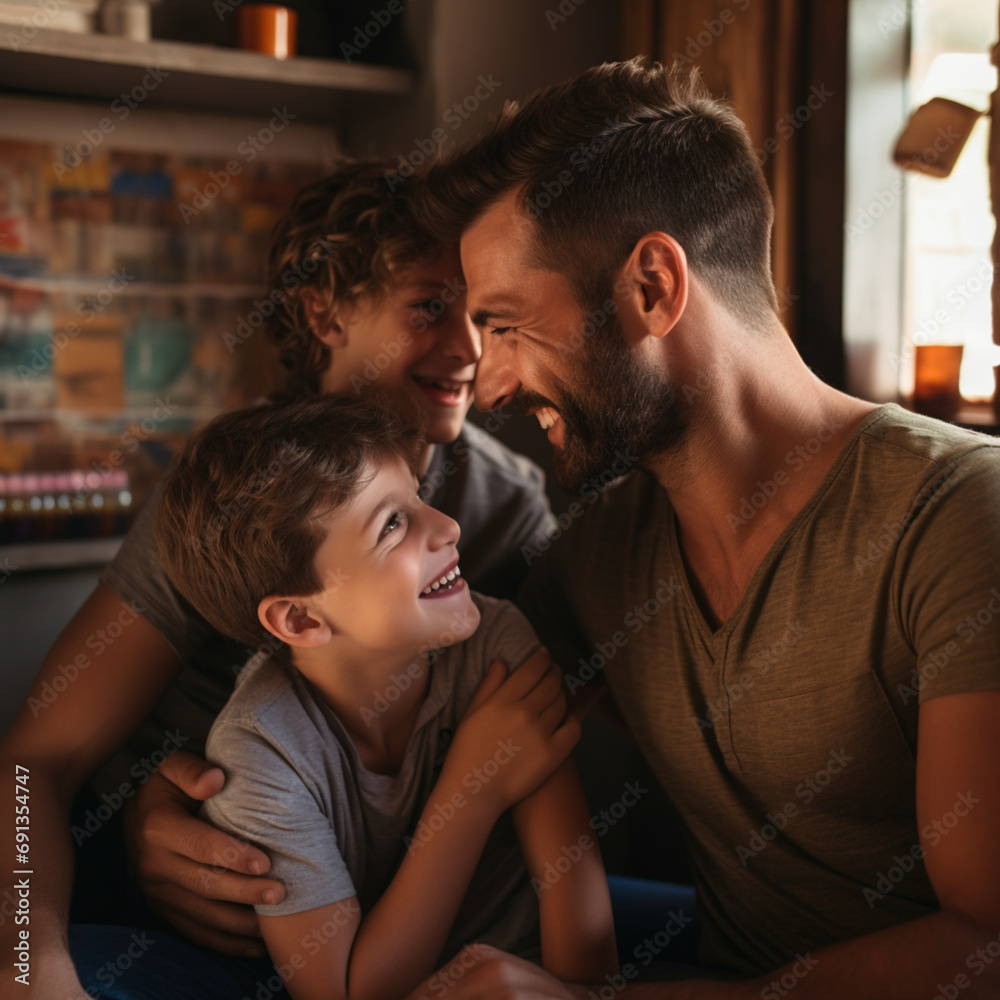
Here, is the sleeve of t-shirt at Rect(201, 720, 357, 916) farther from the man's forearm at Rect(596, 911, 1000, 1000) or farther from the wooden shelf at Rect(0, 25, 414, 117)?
the wooden shelf at Rect(0, 25, 414, 117)

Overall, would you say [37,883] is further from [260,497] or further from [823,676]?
[823,676]

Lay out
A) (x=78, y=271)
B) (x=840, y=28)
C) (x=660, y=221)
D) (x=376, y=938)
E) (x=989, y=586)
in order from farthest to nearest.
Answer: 1. (x=78, y=271)
2. (x=840, y=28)
3. (x=660, y=221)
4. (x=376, y=938)
5. (x=989, y=586)

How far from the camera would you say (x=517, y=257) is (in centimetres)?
129

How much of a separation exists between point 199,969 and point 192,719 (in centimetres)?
44

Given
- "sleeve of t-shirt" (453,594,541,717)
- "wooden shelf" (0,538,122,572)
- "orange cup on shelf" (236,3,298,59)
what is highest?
"orange cup on shelf" (236,3,298,59)

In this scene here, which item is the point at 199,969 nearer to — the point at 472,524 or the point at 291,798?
the point at 291,798

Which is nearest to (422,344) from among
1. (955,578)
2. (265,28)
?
(955,578)

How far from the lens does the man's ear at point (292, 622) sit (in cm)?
125

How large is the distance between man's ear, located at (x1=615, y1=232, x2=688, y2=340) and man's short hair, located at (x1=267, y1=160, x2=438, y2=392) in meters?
0.38

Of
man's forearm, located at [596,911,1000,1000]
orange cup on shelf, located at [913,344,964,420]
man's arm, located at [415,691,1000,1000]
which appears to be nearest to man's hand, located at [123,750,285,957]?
man's arm, located at [415,691,1000,1000]

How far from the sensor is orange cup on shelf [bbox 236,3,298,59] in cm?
221

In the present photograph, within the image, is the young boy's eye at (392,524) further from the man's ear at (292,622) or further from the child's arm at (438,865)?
the child's arm at (438,865)

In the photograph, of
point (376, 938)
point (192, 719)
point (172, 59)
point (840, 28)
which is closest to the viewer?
point (376, 938)

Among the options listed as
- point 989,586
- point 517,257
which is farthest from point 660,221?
point 989,586
